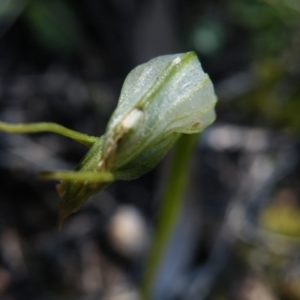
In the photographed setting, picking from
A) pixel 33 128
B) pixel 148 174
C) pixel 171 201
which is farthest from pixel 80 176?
pixel 148 174

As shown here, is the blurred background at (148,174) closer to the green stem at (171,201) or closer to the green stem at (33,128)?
the green stem at (171,201)

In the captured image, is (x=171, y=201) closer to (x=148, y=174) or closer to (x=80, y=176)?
(x=80, y=176)

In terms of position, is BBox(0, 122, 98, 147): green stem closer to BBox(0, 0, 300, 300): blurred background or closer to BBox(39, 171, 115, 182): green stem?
BBox(39, 171, 115, 182): green stem

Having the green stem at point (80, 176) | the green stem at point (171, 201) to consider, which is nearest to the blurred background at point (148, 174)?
the green stem at point (171, 201)

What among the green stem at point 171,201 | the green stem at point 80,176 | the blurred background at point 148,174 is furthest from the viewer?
the blurred background at point 148,174

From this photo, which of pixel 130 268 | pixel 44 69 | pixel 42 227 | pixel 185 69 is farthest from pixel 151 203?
pixel 185 69

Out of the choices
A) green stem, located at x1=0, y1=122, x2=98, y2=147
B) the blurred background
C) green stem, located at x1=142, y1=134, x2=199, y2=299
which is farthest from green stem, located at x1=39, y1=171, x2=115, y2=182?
the blurred background
